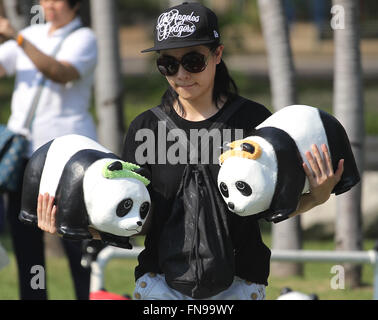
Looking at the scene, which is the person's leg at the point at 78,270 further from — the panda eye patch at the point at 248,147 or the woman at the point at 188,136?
the panda eye patch at the point at 248,147

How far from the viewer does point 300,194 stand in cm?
351

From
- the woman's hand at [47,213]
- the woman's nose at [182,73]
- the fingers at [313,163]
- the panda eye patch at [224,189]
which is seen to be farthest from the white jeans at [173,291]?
the woman's nose at [182,73]

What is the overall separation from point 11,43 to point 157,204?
7.97 feet

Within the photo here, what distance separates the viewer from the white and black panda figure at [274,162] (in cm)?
338

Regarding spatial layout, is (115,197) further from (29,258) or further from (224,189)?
(29,258)

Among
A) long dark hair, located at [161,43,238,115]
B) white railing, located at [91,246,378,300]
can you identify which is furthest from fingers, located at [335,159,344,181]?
white railing, located at [91,246,378,300]

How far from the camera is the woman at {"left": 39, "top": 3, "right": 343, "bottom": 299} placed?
140 inches

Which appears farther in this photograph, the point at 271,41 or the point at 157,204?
the point at 271,41

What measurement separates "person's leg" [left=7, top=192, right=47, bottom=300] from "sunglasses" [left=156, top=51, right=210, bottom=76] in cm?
231

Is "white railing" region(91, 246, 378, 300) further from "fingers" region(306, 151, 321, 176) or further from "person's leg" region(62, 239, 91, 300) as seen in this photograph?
"fingers" region(306, 151, 321, 176)

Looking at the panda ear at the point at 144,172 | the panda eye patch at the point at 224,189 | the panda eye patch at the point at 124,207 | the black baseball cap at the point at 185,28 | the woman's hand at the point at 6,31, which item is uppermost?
the black baseball cap at the point at 185,28

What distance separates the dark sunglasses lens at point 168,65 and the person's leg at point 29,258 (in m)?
2.29
